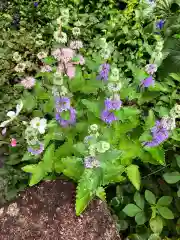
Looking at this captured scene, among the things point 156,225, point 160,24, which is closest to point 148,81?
point 156,225

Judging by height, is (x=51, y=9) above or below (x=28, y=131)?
below

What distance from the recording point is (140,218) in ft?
8.23

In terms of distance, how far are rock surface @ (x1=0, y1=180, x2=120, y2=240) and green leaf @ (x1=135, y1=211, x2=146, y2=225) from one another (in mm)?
274

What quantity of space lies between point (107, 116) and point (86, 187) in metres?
0.35

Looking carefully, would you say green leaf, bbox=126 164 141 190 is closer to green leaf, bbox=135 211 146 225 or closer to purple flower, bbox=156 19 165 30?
green leaf, bbox=135 211 146 225

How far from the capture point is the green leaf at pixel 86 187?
2.04 metres

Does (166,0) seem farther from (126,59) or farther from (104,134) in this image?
(104,134)

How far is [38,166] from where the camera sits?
2396 millimetres

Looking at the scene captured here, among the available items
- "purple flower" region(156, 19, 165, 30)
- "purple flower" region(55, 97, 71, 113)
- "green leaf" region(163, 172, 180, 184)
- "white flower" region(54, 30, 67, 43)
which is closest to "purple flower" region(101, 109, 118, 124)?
"purple flower" region(55, 97, 71, 113)

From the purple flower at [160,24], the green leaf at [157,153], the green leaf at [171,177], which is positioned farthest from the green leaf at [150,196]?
the purple flower at [160,24]

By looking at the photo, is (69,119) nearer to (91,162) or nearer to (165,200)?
(91,162)

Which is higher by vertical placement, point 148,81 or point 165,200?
point 148,81

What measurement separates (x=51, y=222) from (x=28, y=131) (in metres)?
0.46

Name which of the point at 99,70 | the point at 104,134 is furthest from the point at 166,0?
the point at 104,134
